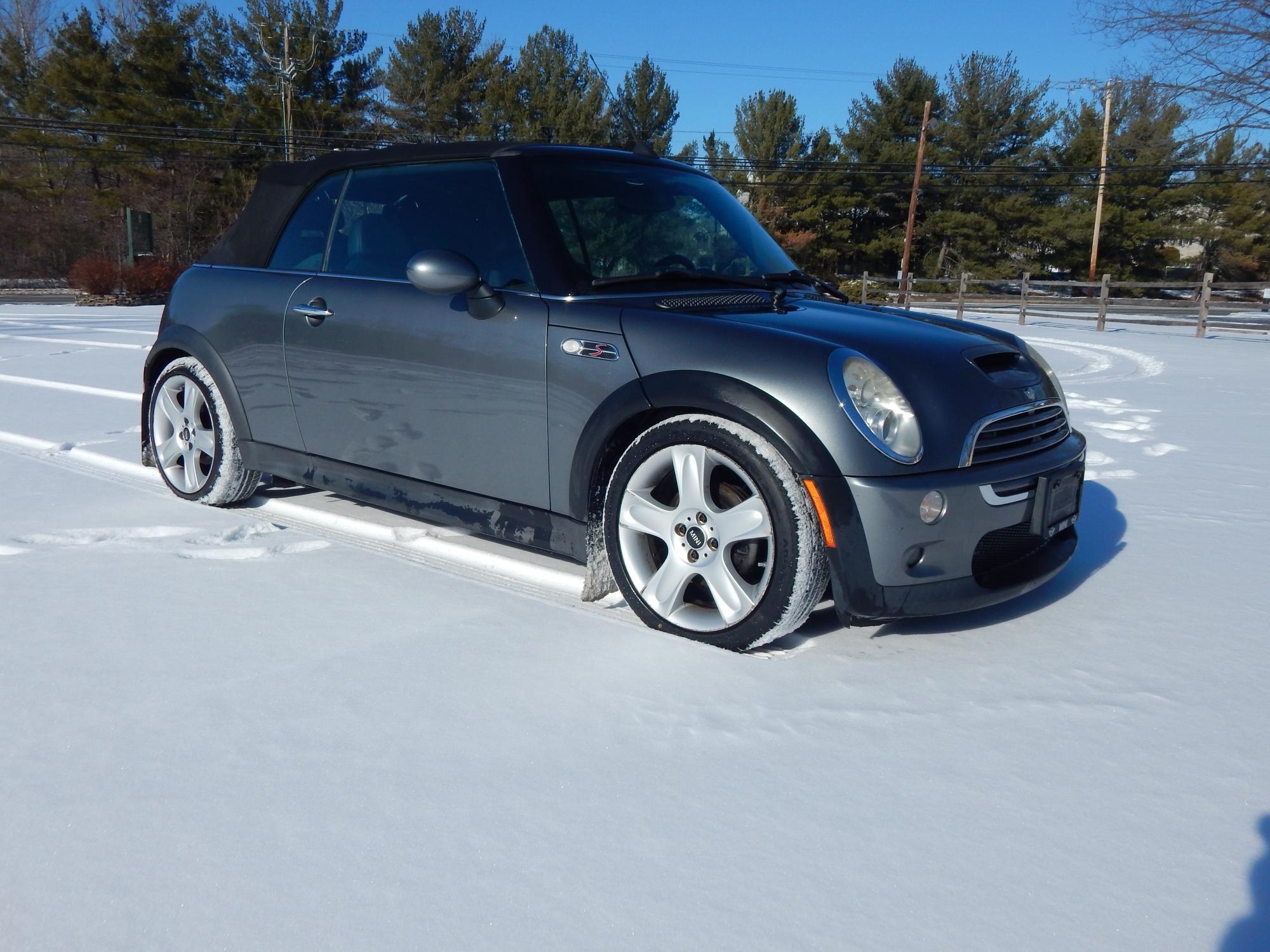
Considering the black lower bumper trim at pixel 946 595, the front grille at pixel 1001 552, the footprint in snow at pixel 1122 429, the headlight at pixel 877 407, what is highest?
the headlight at pixel 877 407

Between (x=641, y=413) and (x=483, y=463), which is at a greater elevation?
(x=641, y=413)

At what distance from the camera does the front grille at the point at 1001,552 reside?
9.63ft

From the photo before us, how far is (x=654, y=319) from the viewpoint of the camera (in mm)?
3059

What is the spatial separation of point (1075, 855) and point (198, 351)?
3.96 m

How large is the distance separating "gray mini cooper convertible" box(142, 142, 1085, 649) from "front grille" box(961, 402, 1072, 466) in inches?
0.4

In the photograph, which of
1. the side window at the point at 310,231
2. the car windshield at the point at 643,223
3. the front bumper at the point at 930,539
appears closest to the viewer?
the front bumper at the point at 930,539

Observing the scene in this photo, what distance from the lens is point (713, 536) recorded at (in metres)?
2.95

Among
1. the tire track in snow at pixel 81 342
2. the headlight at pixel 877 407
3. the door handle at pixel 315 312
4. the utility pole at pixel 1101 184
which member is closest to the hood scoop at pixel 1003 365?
the headlight at pixel 877 407

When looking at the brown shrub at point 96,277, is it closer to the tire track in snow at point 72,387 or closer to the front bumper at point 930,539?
the tire track in snow at point 72,387

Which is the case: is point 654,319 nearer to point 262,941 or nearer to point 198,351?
point 262,941

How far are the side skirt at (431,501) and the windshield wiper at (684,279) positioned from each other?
0.78m

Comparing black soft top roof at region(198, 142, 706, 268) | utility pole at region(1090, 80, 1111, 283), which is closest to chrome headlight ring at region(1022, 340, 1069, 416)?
black soft top roof at region(198, 142, 706, 268)

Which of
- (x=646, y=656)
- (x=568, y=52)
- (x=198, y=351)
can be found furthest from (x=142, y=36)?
(x=646, y=656)

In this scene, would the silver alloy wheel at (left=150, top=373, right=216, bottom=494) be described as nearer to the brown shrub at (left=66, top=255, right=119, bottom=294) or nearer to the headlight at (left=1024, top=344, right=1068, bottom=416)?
the headlight at (left=1024, top=344, right=1068, bottom=416)
